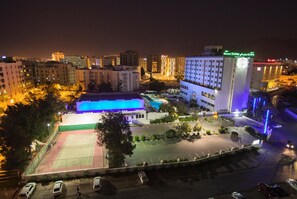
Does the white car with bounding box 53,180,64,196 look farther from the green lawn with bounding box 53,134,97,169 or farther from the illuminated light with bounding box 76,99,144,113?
the illuminated light with bounding box 76,99,144,113

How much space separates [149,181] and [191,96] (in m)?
43.2

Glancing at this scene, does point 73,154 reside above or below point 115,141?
below

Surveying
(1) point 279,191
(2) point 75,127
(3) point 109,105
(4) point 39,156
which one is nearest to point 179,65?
(3) point 109,105

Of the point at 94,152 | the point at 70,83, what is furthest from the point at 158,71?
the point at 94,152

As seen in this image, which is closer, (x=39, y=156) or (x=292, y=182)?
(x=292, y=182)

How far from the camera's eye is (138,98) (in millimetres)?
40625

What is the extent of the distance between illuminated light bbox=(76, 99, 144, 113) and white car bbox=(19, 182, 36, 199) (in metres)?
19.9

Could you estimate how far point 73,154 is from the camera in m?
26.9

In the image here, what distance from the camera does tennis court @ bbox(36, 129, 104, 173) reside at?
78.1 ft

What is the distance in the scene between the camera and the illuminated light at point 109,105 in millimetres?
38438

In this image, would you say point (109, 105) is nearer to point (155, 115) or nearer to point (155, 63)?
point (155, 115)

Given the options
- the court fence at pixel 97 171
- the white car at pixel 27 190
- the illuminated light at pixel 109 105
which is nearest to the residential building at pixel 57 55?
the illuminated light at pixel 109 105

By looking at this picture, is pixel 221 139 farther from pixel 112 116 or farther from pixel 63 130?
pixel 63 130

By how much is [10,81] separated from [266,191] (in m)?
70.5
